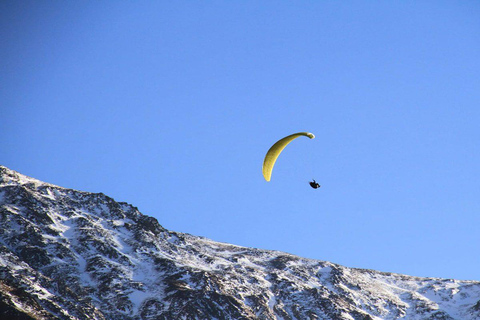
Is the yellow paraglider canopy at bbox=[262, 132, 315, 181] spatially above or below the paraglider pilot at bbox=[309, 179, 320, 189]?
above

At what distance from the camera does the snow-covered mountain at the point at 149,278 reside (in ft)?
394

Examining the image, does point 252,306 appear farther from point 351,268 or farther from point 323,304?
point 351,268

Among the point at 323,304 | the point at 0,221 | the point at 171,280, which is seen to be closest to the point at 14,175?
the point at 0,221

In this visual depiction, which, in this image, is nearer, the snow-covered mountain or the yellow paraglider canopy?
the yellow paraglider canopy

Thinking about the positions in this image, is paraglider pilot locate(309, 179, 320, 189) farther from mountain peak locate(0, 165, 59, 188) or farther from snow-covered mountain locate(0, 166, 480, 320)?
mountain peak locate(0, 165, 59, 188)

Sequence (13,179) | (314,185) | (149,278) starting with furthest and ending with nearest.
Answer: (13,179), (149,278), (314,185)

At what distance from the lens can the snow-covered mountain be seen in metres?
120

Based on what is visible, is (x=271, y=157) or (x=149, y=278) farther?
(x=149, y=278)

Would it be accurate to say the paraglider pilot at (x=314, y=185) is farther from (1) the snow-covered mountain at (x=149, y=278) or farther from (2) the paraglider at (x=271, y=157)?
(1) the snow-covered mountain at (x=149, y=278)

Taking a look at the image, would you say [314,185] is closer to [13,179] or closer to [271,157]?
[271,157]

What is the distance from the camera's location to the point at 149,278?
454ft

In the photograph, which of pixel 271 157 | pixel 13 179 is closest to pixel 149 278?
pixel 13 179

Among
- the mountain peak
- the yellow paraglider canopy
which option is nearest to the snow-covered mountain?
the mountain peak

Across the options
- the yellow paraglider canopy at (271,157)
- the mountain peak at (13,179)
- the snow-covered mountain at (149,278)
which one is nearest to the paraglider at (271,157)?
the yellow paraglider canopy at (271,157)
